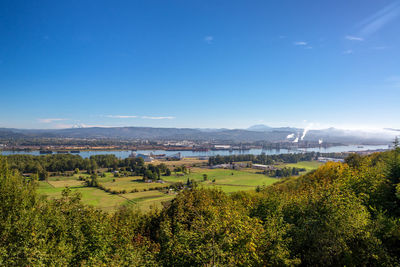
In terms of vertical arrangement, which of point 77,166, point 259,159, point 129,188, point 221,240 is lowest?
point 129,188

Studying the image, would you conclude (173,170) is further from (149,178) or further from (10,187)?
(10,187)

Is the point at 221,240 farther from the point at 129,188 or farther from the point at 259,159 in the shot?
the point at 259,159

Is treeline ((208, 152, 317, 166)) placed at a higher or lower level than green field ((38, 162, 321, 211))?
higher

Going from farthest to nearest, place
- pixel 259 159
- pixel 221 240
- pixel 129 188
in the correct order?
pixel 259 159 → pixel 129 188 → pixel 221 240

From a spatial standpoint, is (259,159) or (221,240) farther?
(259,159)

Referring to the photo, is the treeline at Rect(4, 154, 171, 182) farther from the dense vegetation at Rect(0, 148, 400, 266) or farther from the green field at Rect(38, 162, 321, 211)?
the dense vegetation at Rect(0, 148, 400, 266)

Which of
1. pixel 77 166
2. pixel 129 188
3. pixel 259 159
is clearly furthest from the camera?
pixel 259 159

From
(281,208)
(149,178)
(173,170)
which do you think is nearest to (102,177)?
(149,178)

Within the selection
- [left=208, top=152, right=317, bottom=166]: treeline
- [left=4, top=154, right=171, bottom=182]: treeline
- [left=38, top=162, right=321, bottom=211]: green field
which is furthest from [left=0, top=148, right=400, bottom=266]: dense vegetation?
[left=208, top=152, right=317, bottom=166]: treeline

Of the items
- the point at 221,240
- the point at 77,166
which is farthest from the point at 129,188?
the point at 221,240
